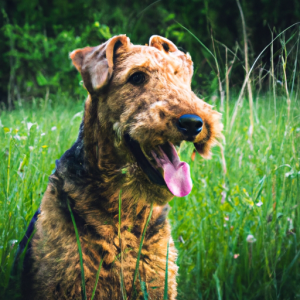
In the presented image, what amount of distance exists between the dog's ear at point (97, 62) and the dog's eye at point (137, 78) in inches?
5.3

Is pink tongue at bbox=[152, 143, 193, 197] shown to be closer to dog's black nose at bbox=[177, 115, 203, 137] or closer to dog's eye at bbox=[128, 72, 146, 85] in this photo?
dog's black nose at bbox=[177, 115, 203, 137]

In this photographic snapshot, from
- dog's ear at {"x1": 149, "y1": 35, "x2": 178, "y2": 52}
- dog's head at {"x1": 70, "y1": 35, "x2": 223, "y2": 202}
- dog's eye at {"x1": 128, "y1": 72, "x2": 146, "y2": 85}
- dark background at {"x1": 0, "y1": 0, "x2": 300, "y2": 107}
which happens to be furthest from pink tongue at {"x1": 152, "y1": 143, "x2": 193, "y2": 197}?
dark background at {"x1": 0, "y1": 0, "x2": 300, "y2": 107}

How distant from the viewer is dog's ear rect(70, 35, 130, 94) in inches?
70.2

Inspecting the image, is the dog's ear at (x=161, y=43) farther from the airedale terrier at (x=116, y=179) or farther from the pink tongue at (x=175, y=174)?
the pink tongue at (x=175, y=174)

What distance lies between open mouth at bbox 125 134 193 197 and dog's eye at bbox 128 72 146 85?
1.10 ft

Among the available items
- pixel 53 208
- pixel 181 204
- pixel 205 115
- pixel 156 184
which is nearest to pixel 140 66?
pixel 205 115

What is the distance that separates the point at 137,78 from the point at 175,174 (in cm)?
62

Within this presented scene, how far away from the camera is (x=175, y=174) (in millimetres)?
1666

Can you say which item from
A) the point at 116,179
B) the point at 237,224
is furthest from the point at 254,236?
the point at 116,179

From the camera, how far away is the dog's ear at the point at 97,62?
5.85 ft

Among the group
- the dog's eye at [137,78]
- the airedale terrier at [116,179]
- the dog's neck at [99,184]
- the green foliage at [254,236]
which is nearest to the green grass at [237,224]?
the green foliage at [254,236]

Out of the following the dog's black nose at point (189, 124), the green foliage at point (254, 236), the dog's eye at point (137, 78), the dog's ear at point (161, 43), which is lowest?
the green foliage at point (254, 236)

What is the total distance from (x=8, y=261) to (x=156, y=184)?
38.1 inches

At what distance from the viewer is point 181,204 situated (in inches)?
113
